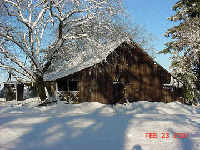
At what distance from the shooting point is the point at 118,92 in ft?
63.1

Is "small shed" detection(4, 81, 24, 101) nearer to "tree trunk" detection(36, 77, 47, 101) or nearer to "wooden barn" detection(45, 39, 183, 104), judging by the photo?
"wooden barn" detection(45, 39, 183, 104)

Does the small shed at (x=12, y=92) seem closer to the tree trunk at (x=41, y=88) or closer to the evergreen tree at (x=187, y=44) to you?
the tree trunk at (x=41, y=88)

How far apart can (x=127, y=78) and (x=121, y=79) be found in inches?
24.2

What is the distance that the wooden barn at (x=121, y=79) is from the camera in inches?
731

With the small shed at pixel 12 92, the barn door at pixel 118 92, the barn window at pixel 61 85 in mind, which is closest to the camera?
the barn door at pixel 118 92

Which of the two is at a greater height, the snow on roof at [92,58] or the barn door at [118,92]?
the snow on roof at [92,58]

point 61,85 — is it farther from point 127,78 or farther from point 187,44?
point 187,44

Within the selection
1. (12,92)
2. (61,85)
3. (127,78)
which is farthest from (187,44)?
(12,92)

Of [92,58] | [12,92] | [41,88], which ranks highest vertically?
[92,58]

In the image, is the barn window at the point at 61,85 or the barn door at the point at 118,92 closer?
the barn door at the point at 118,92

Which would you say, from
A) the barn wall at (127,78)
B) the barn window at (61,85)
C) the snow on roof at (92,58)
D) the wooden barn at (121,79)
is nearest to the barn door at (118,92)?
the wooden barn at (121,79)

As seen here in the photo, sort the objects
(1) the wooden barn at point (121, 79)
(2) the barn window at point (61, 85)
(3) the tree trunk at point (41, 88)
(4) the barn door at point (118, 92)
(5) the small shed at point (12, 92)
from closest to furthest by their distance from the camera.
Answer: (3) the tree trunk at point (41, 88)
(1) the wooden barn at point (121, 79)
(4) the barn door at point (118, 92)
(2) the barn window at point (61, 85)
(5) the small shed at point (12, 92)

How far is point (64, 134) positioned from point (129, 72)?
44.6 ft

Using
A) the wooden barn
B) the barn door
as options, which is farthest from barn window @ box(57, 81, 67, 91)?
the barn door
